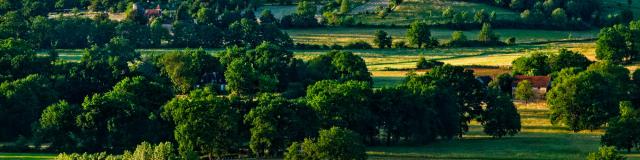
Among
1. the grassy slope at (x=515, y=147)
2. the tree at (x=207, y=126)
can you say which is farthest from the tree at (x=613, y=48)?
the tree at (x=207, y=126)

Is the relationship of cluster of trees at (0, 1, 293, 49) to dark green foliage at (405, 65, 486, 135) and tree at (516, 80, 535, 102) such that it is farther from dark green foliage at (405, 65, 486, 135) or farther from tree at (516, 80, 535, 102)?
dark green foliage at (405, 65, 486, 135)

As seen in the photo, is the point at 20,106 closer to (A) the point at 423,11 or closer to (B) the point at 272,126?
(B) the point at 272,126

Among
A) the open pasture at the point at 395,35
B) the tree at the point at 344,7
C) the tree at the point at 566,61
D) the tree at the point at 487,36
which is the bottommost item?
the open pasture at the point at 395,35

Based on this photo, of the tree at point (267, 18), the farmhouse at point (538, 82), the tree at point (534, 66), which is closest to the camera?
the farmhouse at point (538, 82)

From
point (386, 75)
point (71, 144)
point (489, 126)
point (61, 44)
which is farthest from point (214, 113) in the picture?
point (61, 44)

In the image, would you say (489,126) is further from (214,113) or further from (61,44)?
(61,44)

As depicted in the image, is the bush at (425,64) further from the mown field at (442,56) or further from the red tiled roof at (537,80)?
the red tiled roof at (537,80)

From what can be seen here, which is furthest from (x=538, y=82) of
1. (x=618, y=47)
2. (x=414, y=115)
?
(x=414, y=115)
